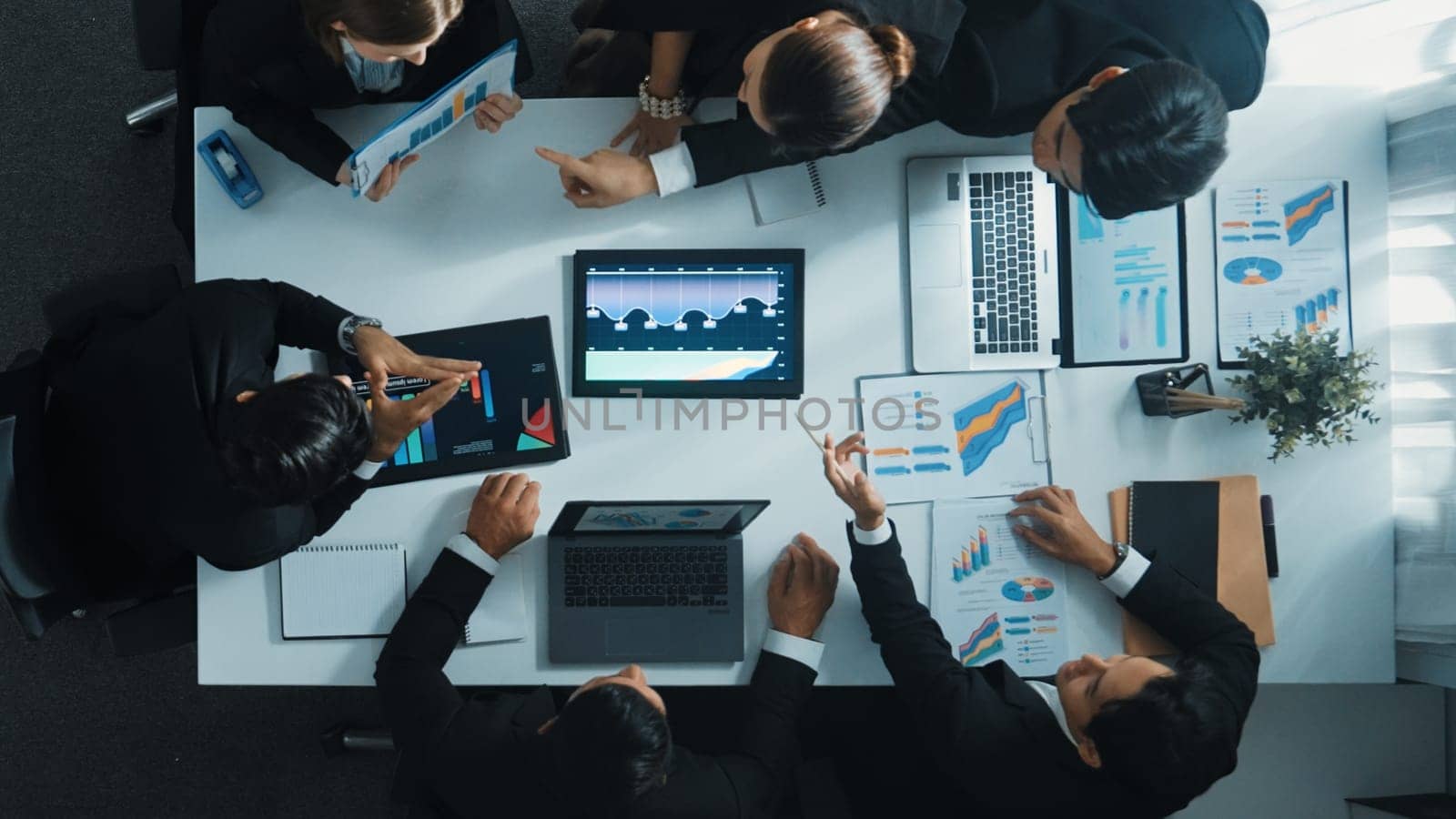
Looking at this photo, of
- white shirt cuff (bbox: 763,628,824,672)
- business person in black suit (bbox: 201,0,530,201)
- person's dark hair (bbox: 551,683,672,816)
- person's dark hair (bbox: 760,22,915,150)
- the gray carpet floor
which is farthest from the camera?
the gray carpet floor

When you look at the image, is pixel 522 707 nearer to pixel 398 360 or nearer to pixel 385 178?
pixel 398 360

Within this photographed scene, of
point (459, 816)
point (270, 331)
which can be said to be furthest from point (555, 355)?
point (459, 816)

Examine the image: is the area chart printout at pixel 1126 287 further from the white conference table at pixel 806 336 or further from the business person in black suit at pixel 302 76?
the business person in black suit at pixel 302 76

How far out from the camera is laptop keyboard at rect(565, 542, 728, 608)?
173 cm

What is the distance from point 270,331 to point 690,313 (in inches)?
29.4

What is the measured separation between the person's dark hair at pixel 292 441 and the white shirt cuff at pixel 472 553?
0.92 ft

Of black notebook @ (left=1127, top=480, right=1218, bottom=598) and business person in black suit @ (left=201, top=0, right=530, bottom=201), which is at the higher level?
business person in black suit @ (left=201, top=0, right=530, bottom=201)

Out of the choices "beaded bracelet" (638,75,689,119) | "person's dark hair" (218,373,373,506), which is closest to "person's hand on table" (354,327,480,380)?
"person's dark hair" (218,373,373,506)

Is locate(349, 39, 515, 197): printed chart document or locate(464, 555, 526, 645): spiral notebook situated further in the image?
locate(464, 555, 526, 645): spiral notebook

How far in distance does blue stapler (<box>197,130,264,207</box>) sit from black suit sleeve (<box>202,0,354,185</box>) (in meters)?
0.05

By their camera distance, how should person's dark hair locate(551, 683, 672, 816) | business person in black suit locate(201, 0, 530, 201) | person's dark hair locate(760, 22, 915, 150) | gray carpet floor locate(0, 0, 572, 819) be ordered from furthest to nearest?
gray carpet floor locate(0, 0, 572, 819) → business person in black suit locate(201, 0, 530, 201) → person's dark hair locate(551, 683, 672, 816) → person's dark hair locate(760, 22, 915, 150)

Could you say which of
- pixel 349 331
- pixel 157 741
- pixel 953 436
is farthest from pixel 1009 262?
pixel 157 741

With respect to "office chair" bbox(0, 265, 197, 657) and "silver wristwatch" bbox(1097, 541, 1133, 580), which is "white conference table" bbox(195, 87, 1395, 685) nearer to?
"silver wristwatch" bbox(1097, 541, 1133, 580)

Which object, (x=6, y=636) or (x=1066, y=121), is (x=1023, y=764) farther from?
(x=6, y=636)
